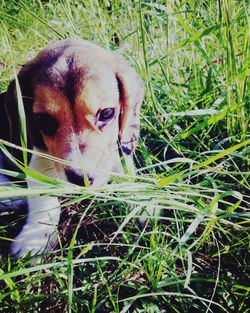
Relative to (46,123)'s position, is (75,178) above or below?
below

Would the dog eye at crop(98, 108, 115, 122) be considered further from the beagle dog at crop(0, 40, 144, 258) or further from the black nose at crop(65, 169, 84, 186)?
the black nose at crop(65, 169, 84, 186)

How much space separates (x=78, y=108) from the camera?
157 cm

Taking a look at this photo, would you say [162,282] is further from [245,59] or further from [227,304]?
[245,59]

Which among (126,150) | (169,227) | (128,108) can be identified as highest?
(128,108)

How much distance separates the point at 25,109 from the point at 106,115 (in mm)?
300

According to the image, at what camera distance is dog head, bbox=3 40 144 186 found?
5.13 ft

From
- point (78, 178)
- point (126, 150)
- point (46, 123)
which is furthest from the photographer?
point (126, 150)

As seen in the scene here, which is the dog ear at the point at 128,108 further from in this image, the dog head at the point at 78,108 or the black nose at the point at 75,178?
the black nose at the point at 75,178

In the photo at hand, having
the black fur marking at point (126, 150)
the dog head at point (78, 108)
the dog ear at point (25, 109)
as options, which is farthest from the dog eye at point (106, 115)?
the dog ear at point (25, 109)

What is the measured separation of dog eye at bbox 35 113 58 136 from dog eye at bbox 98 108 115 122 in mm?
164

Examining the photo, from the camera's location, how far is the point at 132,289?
157 cm

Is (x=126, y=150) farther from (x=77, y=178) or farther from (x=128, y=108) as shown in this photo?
(x=77, y=178)

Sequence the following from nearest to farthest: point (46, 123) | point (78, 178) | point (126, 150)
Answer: point (78, 178) → point (46, 123) → point (126, 150)

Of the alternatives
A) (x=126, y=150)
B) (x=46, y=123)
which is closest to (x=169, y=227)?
(x=126, y=150)
